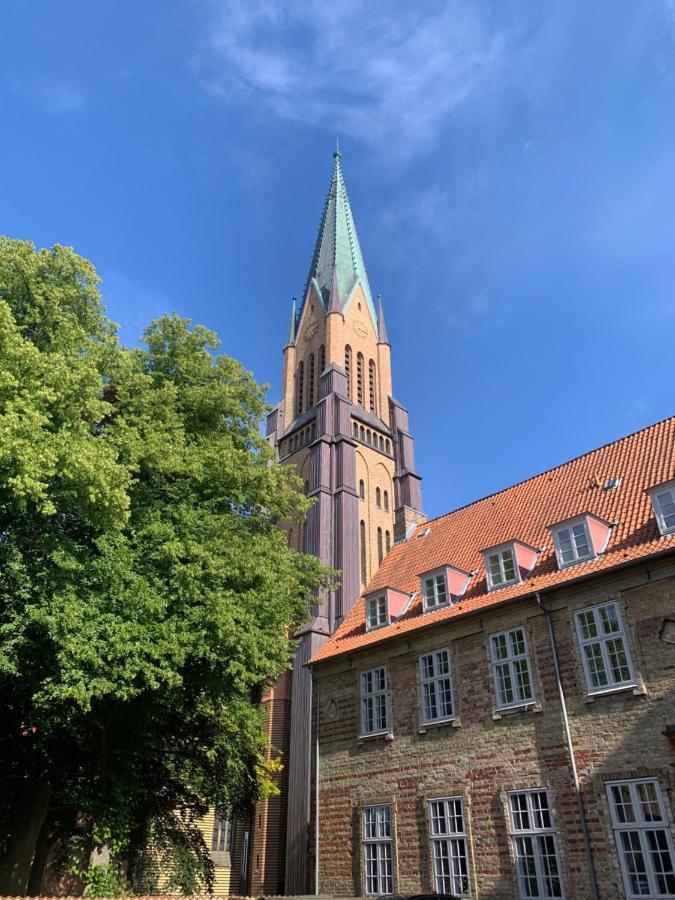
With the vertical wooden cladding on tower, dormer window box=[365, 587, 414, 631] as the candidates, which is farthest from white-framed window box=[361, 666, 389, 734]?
the vertical wooden cladding on tower

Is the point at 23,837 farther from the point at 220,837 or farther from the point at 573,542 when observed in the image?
the point at 220,837

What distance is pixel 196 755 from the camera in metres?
17.5

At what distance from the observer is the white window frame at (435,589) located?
18.1 m

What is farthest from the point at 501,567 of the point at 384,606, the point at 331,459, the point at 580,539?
the point at 331,459

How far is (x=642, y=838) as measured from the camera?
1233cm

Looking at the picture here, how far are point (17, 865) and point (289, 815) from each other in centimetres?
1710

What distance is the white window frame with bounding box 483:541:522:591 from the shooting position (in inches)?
656

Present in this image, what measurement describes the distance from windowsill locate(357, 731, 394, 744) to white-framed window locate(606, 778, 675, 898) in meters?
5.79

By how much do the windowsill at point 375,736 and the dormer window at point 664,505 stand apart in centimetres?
823

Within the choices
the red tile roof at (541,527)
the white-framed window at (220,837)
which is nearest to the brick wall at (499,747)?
the red tile roof at (541,527)

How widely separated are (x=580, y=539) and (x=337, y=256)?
44.5 meters

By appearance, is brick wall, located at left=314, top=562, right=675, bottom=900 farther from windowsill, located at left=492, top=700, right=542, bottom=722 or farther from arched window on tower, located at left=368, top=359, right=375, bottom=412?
arched window on tower, located at left=368, top=359, right=375, bottom=412

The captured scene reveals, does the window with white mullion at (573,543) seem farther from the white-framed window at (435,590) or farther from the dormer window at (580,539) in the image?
the white-framed window at (435,590)

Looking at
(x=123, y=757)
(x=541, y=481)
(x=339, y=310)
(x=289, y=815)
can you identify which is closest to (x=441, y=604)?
(x=541, y=481)
